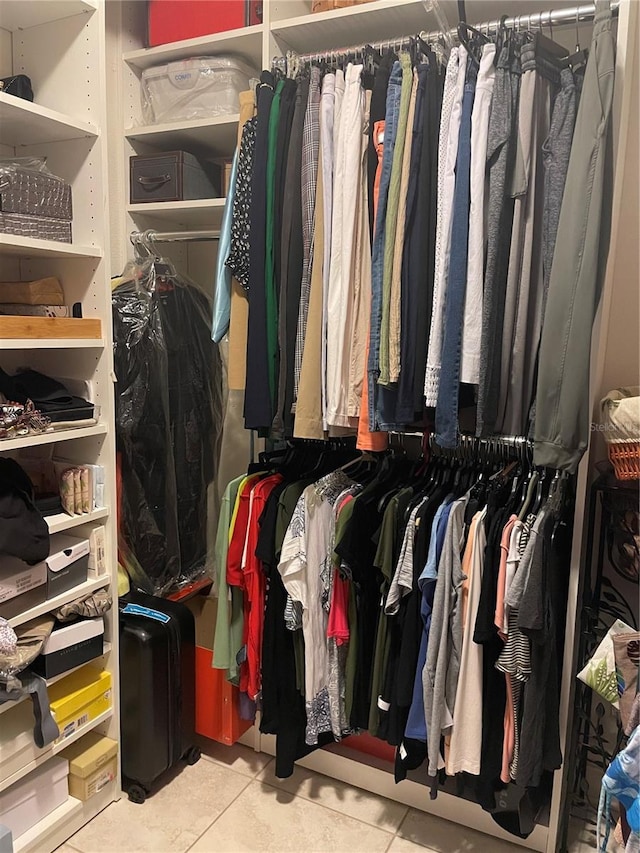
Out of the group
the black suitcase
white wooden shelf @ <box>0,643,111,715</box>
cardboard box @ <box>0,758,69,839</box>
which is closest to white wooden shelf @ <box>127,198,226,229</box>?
the black suitcase

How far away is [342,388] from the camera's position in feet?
5.53

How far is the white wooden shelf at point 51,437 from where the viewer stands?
1.61m

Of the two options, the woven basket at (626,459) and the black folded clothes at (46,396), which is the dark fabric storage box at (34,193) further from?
the woven basket at (626,459)

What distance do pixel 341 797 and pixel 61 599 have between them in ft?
3.51

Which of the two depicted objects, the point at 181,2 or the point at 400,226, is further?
the point at 181,2

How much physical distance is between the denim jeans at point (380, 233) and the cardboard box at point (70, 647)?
97 cm

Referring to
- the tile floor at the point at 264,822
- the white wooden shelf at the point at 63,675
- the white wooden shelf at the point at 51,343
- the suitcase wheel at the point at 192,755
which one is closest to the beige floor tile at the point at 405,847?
the tile floor at the point at 264,822

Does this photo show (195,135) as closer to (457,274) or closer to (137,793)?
(457,274)

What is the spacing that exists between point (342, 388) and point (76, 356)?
778 millimetres

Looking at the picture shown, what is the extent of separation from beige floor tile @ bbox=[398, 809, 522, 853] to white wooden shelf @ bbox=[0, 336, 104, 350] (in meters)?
1.64

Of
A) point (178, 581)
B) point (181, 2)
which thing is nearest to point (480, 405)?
point (178, 581)

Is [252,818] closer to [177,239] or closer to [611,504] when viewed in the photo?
[611,504]

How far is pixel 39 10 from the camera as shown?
1.75 metres

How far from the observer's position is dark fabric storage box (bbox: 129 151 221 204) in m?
2.23
